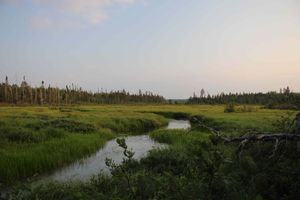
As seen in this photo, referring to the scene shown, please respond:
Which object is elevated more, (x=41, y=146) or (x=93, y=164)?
(x=41, y=146)

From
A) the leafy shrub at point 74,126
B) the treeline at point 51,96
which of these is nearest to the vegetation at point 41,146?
the leafy shrub at point 74,126

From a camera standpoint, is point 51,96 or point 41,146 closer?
point 41,146

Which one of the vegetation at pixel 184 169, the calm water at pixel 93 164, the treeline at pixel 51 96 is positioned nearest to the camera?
the vegetation at pixel 184 169

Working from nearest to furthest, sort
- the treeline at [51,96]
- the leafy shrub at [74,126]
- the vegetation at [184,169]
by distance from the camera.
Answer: the vegetation at [184,169]
the leafy shrub at [74,126]
the treeline at [51,96]

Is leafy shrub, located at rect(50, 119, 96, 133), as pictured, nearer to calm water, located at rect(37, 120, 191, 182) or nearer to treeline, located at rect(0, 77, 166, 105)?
calm water, located at rect(37, 120, 191, 182)

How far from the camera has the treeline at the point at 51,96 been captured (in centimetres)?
9212

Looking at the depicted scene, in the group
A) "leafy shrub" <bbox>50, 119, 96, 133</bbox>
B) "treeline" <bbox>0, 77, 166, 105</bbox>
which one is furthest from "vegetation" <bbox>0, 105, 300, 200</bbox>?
"treeline" <bbox>0, 77, 166, 105</bbox>

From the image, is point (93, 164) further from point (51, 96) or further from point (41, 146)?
point (51, 96)

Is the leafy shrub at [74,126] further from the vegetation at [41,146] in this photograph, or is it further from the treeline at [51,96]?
the treeline at [51,96]

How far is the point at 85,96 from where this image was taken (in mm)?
117312

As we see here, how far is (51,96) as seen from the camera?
10044cm

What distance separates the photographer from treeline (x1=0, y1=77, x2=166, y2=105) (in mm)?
92125

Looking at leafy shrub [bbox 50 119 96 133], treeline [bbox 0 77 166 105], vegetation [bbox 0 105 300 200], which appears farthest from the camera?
treeline [bbox 0 77 166 105]

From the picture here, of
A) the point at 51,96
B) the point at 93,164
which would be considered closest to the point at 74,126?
the point at 93,164
